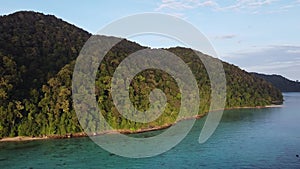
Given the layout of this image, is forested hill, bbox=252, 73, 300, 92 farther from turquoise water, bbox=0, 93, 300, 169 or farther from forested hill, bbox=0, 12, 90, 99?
turquoise water, bbox=0, 93, 300, 169

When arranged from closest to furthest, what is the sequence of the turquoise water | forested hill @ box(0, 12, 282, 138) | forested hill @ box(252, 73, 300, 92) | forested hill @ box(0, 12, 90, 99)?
1. the turquoise water
2. forested hill @ box(0, 12, 282, 138)
3. forested hill @ box(0, 12, 90, 99)
4. forested hill @ box(252, 73, 300, 92)

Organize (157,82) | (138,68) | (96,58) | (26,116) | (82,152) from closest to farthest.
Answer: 1. (82,152)
2. (26,116)
3. (96,58)
4. (138,68)
5. (157,82)

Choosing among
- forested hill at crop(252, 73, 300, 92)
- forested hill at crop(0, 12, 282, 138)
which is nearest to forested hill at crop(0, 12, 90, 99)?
forested hill at crop(0, 12, 282, 138)

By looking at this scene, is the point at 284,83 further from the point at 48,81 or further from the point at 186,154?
the point at 186,154

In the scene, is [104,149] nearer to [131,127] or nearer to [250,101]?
[131,127]

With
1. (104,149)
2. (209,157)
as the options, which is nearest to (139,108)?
(104,149)

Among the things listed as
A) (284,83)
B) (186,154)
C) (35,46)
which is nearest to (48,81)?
(35,46)

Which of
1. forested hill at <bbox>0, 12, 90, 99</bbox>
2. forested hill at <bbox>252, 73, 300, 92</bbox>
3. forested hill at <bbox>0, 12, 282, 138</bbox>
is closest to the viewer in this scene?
forested hill at <bbox>0, 12, 282, 138</bbox>
